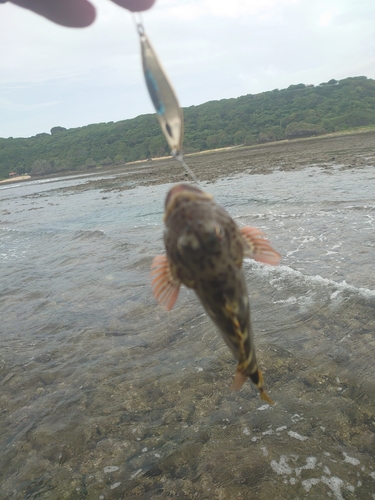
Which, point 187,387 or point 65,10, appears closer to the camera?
point 65,10

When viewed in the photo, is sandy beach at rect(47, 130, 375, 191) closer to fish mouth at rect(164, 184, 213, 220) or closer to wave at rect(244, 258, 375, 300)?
wave at rect(244, 258, 375, 300)

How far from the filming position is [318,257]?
1014 cm

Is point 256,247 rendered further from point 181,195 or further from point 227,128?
point 227,128

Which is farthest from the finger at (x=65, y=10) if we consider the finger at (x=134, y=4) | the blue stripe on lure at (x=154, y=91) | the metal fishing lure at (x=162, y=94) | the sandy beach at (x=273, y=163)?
the sandy beach at (x=273, y=163)

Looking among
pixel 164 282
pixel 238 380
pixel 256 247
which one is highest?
pixel 256 247

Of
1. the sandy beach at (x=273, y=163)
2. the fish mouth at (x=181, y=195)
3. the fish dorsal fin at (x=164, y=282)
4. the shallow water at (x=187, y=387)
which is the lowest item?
the shallow water at (x=187, y=387)

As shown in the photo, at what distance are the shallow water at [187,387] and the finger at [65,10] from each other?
182 inches

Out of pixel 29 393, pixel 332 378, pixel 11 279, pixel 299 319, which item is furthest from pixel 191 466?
pixel 11 279

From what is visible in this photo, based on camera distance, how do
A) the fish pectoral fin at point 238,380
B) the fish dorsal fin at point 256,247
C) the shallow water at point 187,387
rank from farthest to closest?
1. the shallow water at point 187,387
2. the fish pectoral fin at point 238,380
3. the fish dorsal fin at point 256,247

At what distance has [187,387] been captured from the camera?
5738 mm

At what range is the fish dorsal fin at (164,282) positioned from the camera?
2.28 meters

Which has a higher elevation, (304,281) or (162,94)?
(162,94)

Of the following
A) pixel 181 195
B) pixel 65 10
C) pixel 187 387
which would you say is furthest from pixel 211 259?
pixel 187 387

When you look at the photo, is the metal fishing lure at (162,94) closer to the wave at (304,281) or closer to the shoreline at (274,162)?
the wave at (304,281)
